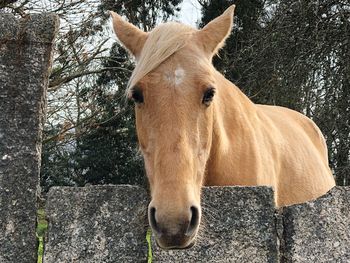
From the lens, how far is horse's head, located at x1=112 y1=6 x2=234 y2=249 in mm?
2105

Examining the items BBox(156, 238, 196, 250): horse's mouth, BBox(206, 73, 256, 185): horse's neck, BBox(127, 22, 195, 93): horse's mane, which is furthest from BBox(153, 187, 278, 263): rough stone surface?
BBox(206, 73, 256, 185): horse's neck

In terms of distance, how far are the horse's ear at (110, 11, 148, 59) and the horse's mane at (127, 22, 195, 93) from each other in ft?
0.62

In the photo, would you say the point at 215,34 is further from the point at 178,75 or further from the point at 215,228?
the point at 215,228

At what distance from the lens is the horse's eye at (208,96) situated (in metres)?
2.68

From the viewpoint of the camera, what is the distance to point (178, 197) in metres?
2.14

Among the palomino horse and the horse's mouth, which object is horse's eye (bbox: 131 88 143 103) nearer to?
the palomino horse

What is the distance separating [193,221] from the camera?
2.12 m

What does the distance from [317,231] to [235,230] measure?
1.11 ft

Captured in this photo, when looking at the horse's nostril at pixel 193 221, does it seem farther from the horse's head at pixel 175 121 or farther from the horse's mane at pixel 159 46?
the horse's mane at pixel 159 46

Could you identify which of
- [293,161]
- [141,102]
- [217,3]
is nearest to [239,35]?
[217,3]

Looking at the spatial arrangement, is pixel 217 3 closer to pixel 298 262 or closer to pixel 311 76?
pixel 311 76

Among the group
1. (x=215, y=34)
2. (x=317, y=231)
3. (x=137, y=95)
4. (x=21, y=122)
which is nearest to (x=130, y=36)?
(x=215, y=34)

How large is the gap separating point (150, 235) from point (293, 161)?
2626 mm

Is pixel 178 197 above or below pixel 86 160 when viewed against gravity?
below
